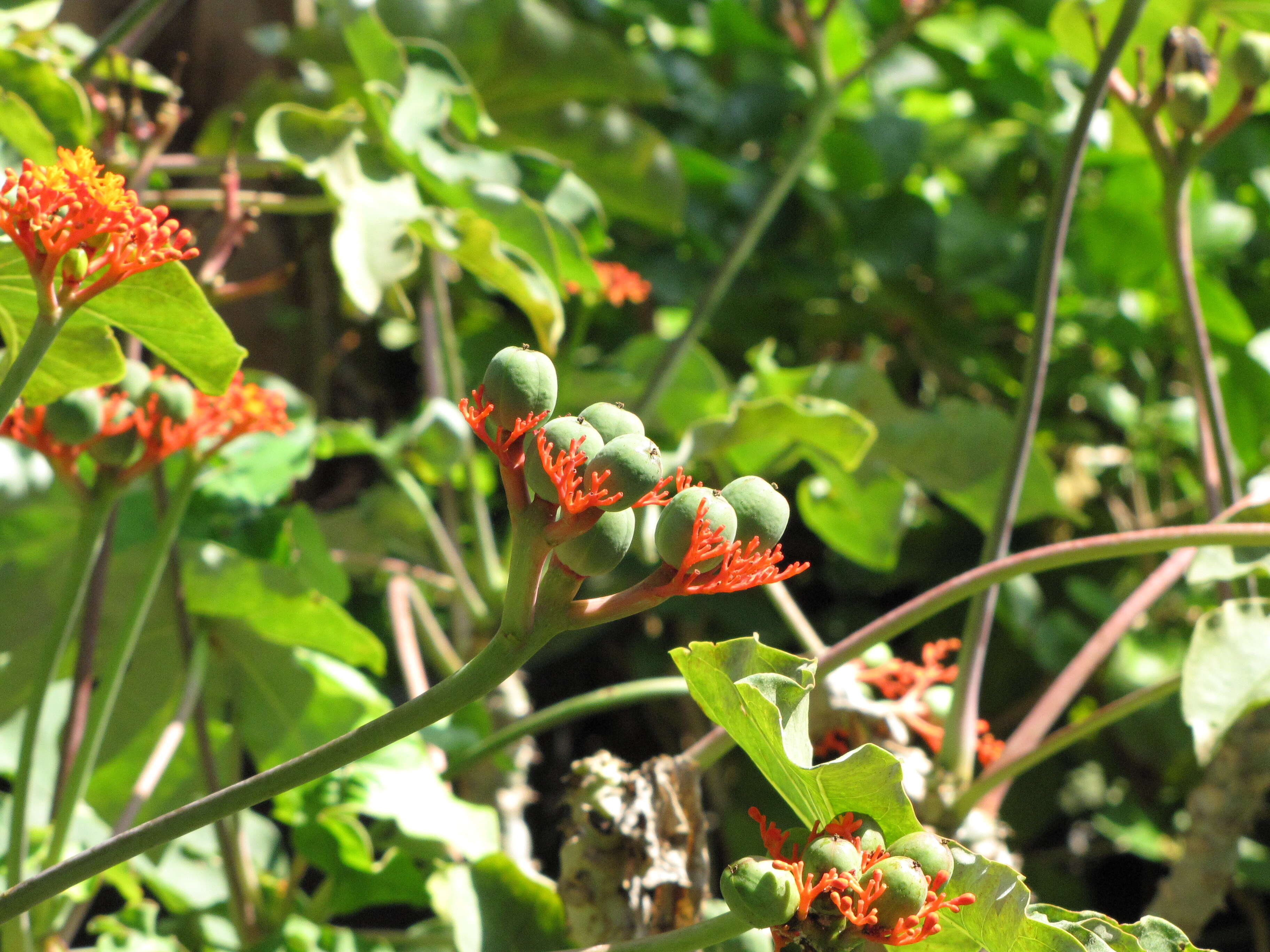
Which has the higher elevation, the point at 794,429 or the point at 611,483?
the point at 611,483

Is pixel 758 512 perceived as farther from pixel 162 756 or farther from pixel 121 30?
pixel 121 30

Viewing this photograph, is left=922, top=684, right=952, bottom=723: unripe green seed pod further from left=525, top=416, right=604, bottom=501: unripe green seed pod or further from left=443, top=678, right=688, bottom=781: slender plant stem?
left=525, top=416, right=604, bottom=501: unripe green seed pod

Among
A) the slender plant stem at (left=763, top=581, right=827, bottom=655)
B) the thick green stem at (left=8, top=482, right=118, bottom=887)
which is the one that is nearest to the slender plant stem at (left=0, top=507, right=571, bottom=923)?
the thick green stem at (left=8, top=482, right=118, bottom=887)

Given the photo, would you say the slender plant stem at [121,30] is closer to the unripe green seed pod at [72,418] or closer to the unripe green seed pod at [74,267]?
the unripe green seed pod at [72,418]

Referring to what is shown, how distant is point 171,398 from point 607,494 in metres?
0.36

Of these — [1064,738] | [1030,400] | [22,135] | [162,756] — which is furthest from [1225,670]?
[22,135]

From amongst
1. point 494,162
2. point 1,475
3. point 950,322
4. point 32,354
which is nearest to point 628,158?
point 494,162

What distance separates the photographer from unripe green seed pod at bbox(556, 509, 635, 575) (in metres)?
0.36

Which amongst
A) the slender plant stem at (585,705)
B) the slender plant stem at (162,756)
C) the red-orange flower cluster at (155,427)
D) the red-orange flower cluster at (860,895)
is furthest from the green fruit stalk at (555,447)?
the slender plant stem at (162,756)

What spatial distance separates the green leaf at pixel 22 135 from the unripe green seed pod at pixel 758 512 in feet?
1.76

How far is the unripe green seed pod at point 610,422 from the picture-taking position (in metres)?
0.38

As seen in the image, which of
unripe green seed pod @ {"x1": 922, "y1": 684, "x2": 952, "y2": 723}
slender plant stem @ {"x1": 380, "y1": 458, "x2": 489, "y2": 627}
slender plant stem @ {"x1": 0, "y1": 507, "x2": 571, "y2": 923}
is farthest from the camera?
slender plant stem @ {"x1": 380, "y1": 458, "x2": 489, "y2": 627}

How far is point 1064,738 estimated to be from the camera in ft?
2.15

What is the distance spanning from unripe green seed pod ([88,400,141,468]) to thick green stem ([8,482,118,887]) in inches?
0.5
